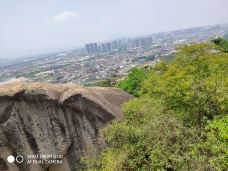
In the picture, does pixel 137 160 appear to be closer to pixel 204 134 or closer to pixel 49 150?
pixel 204 134

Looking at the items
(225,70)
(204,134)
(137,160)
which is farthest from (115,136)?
(225,70)

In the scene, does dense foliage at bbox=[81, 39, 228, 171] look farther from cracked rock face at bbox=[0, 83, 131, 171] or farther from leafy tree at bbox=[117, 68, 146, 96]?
leafy tree at bbox=[117, 68, 146, 96]

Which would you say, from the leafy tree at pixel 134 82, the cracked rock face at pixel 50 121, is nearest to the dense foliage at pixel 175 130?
the cracked rock face at pixel 50 121

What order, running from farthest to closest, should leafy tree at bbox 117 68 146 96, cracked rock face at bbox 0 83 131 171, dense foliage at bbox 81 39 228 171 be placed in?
leafy tree at bbox 117 68 146 96, cracked rock face at bbox 0 83 131 171, dense foliage at bbox 81 39 228 171

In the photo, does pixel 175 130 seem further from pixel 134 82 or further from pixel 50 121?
pixel 134 82

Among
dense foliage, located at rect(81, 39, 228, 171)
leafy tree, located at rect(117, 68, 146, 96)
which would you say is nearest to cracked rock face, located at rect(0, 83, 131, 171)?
dense foliage, located at rect(81, 39, 228, 171)
